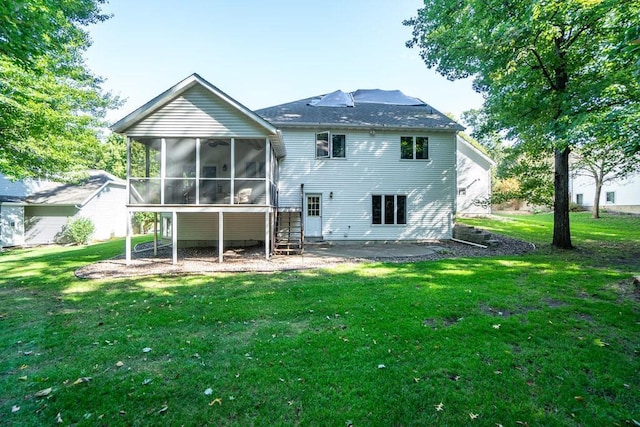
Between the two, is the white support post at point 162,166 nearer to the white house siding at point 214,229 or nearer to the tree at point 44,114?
the tree at point 44,114

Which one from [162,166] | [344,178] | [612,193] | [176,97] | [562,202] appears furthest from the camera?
[612,193]

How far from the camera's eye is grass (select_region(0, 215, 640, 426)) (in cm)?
287

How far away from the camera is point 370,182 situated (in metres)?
14.8

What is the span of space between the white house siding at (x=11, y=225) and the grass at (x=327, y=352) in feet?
Result: 55.2

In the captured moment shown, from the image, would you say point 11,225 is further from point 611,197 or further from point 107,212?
point 611,197

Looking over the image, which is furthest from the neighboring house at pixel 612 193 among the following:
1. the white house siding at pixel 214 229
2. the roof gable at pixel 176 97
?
the roof gable at pixel 176 97

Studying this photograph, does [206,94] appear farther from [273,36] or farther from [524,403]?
[524,403]

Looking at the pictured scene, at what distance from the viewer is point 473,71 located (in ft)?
40.8

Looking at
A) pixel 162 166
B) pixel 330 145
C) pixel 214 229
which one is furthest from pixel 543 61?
pixel 214 229

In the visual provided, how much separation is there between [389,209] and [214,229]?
28.1 feet

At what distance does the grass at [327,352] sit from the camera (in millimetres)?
2867

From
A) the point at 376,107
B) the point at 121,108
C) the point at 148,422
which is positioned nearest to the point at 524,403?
the point at 148,422

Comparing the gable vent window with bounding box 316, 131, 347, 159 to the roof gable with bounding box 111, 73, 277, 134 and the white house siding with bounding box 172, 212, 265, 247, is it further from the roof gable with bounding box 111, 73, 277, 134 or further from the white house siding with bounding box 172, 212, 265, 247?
the roof gable with bounding box 111, 73, 277, 134

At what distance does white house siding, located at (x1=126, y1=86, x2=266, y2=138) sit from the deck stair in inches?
157
